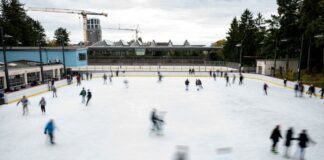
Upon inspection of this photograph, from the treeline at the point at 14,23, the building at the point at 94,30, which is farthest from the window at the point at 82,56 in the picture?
the building at the point at 94,30

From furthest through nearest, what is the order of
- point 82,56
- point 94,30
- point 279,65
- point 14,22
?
point 94,30
point 14,22
point 82,56
point 279,65

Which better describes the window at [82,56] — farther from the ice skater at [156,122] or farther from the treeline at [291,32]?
the ice skater at [156,122]

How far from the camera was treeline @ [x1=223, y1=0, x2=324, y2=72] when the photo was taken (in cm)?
2898

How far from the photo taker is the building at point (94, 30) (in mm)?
175125

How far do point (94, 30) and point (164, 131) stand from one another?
178 meters

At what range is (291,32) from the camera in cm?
3534

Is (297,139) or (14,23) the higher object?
(14,23)

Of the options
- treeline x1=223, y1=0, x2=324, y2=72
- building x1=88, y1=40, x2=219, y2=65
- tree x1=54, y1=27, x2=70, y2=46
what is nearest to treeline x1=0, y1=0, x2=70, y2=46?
building x1=88, y1=40, x2=219, y2=65

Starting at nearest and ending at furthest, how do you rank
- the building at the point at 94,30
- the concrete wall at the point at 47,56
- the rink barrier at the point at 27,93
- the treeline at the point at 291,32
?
the rink barrier at the point at 27,93
the treeline at the point at 291,32
the concrete wall at the point at 47,56
the building at the point at 94,30

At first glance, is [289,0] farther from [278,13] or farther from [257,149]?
[257,149]

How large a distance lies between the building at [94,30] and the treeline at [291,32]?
142 m

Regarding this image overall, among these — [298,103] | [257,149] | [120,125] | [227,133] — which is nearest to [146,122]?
[120,125]

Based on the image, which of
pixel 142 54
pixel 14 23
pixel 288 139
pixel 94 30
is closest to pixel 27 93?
pixel 288 139

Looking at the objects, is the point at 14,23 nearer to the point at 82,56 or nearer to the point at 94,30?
the point at 82,56
